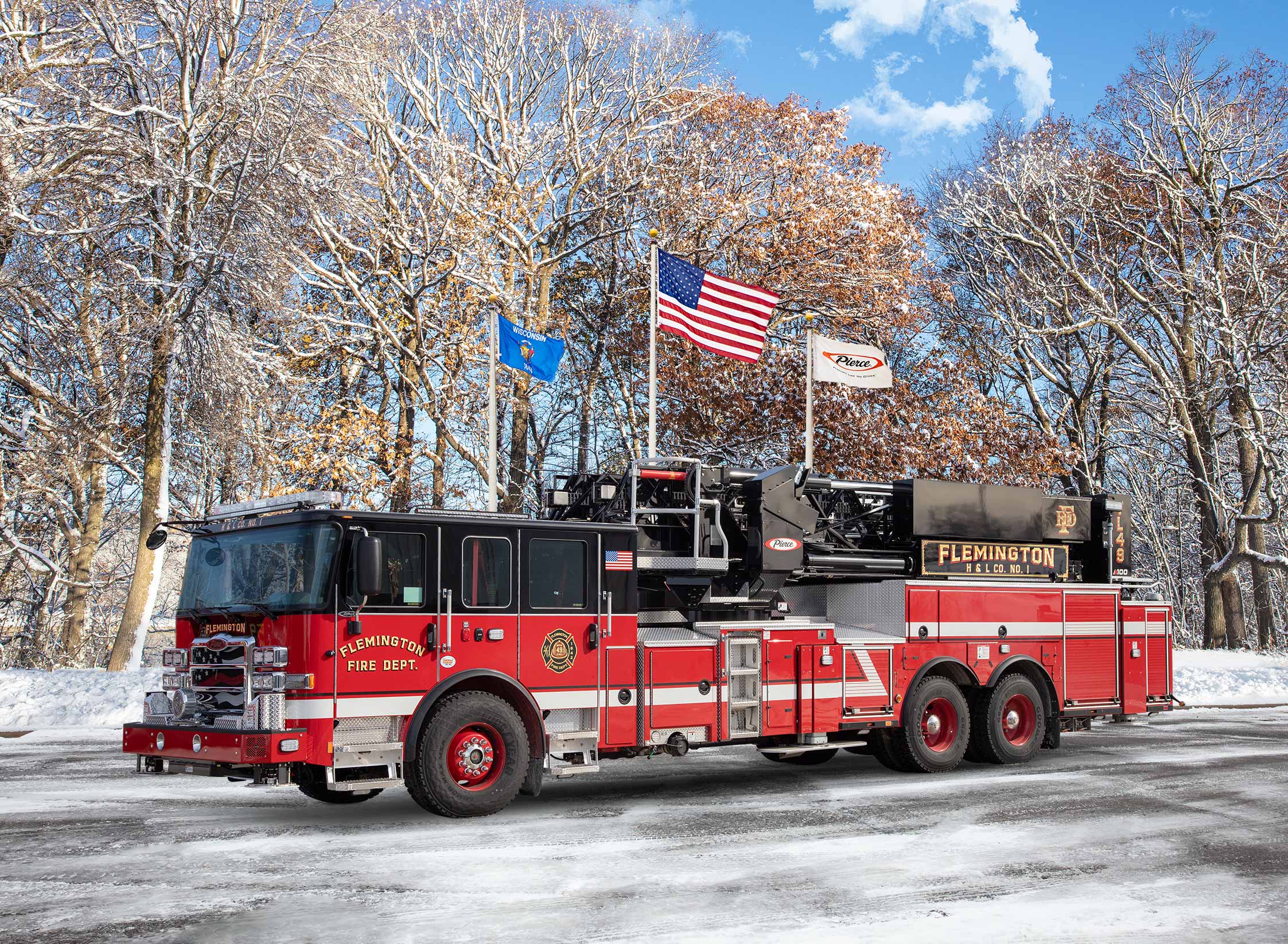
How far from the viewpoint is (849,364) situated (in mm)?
19156

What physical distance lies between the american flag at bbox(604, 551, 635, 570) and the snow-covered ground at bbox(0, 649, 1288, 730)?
28.1ft

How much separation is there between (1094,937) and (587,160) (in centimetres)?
2708

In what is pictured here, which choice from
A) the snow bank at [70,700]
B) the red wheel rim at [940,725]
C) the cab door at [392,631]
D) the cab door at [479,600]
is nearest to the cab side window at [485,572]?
the cab door at [479,600]

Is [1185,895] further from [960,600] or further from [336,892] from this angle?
[960,600]

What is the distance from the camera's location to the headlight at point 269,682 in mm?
9602

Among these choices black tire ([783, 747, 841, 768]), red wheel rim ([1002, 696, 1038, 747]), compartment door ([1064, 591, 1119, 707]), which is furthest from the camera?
compartment door ([1064, 591, 1119, 707])

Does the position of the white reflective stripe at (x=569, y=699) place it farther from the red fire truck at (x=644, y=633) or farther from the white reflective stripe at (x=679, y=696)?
the white reflective stripe at (x=679, y=696)

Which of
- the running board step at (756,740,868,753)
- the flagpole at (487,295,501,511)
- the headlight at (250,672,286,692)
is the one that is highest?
the flagpole at (487,295,501,511)

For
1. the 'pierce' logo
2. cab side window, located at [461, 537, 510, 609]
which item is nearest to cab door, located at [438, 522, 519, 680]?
cab side window, located at [461, 537, 510, 609]

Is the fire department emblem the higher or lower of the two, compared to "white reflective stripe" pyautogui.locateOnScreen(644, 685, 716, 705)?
A: higher

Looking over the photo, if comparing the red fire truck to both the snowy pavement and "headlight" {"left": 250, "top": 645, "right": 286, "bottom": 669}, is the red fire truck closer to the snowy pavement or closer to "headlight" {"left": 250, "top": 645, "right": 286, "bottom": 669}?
"headlight" {"left": 250, "top": 645, "right": 286, "bottom": 669}

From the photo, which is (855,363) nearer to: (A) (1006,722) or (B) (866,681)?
(A) (1006,722)

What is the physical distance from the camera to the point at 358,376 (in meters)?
30.7

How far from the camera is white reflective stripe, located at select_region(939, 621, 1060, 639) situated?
46.1ft
